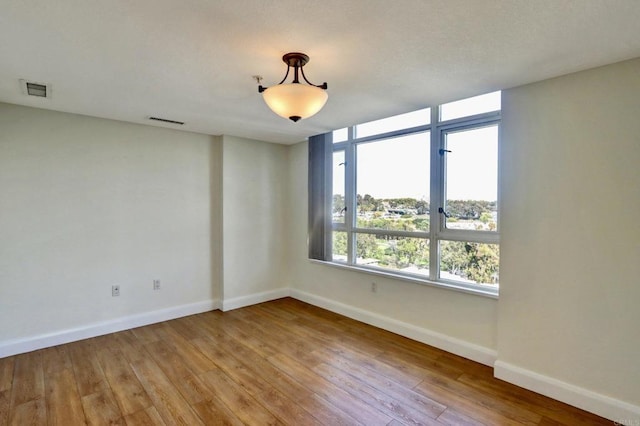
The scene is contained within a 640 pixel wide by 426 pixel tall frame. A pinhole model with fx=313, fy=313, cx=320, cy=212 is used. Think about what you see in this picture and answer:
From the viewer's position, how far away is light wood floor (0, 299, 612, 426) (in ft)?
6.89

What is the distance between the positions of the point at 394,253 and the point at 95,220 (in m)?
3.30

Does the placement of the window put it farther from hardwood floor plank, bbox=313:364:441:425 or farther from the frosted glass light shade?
the frosted glass light shade

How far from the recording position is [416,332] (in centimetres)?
325

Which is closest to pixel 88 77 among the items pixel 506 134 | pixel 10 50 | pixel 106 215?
pixel 10 50

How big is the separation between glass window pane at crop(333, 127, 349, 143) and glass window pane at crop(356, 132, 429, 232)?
0.26m

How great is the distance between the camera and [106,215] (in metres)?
3.43

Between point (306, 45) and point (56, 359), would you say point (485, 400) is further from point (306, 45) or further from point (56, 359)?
point (56, 359)

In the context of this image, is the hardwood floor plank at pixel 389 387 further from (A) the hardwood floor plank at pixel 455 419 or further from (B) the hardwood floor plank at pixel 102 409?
(B) the hardwood floor plank at pixel 102 409

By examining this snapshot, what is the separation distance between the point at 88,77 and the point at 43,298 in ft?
7.32

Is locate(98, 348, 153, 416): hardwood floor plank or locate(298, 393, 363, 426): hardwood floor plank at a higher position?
locate(98, 348, 153, 416): hardwood floor plank

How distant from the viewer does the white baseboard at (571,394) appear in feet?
6.64

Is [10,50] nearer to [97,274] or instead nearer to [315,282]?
[97,274]

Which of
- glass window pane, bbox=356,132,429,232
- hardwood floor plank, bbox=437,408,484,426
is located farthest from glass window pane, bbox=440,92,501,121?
hardwood floor plank, bbox=437,408,484,426

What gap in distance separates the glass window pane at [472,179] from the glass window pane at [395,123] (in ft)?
1.11
